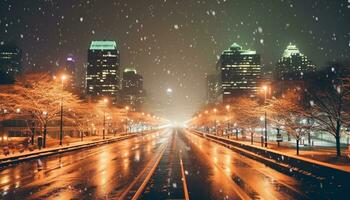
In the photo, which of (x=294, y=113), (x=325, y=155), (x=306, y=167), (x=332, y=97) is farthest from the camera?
(x=294, y=113)

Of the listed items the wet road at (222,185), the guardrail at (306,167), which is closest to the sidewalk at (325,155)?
the guardrail at (306,167)

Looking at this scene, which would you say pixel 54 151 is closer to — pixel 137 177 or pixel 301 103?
pixel 137 177

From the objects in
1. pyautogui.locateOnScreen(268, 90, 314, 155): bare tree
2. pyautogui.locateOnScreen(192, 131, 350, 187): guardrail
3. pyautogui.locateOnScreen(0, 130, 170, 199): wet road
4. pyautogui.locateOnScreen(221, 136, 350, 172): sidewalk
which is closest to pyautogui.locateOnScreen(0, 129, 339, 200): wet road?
pyautogui.locateOnScreen(0, 130, 170, 199): wet road

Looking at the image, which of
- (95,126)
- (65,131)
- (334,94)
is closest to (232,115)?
(95,126)

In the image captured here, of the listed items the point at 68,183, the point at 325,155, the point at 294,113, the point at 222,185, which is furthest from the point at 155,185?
the point at 294,113

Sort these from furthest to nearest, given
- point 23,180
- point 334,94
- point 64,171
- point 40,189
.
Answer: point 334,94 < point 64,171 < point 23,180 < point 40,189

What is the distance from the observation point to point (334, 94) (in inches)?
1168

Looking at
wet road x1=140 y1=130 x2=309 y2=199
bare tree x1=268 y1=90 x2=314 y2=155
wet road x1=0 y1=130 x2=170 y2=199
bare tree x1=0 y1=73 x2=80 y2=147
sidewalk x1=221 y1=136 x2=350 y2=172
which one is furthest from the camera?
bare tree x1=0 y1=73 x2=80 y2=147

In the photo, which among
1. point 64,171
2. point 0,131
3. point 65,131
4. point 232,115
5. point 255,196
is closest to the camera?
point 255,196

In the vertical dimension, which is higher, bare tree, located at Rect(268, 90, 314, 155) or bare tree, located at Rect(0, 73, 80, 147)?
bare tree, located at Rect(0, 73, 80, 147)

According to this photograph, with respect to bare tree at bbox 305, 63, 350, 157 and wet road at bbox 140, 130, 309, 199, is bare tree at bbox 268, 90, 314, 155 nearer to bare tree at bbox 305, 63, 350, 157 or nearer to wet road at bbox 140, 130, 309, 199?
bare tree at bbox 305, 63, 350, 157

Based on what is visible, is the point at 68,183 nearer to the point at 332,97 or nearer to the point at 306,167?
the point at 306,167

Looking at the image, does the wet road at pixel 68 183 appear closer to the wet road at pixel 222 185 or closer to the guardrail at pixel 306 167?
the wet road at pixel 222 185

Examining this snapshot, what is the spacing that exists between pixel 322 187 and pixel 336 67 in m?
21.6
